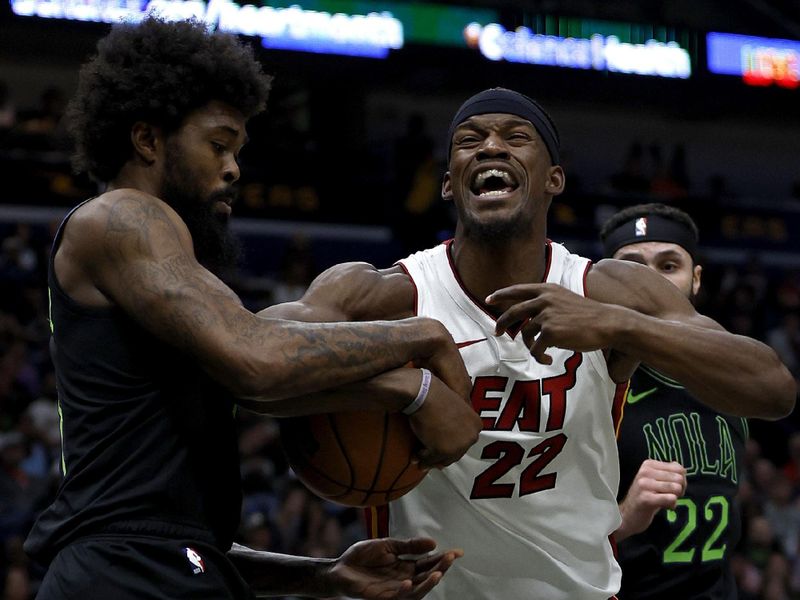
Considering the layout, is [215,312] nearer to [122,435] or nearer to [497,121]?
[122,435]

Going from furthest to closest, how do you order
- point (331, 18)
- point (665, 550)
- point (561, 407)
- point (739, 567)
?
1. point (331, 18)
2. point (739, 567)
3. point (665, 550)
4. point (561, 407)

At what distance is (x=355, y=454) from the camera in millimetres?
3170

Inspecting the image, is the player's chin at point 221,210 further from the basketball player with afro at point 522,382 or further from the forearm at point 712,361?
the forearm at point 712,361

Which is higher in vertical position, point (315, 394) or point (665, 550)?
point (315, 394)

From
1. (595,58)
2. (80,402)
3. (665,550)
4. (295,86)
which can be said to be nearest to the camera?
(80,402)

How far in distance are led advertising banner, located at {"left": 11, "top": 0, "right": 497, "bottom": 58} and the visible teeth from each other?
6.52 meters

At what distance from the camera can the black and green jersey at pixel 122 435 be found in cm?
282

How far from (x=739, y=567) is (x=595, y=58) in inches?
191

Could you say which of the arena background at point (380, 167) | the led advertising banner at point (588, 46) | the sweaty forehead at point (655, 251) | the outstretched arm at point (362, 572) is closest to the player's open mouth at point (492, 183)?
the outstretched arm at point (362, 572)

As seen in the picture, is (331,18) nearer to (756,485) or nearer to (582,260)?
(756,485)

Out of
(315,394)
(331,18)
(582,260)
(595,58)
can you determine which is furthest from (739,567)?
(315,394)

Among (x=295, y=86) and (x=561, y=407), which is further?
(x=295, y=86)

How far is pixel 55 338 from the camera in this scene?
9.70 ft

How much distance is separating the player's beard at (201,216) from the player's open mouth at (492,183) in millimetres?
888
